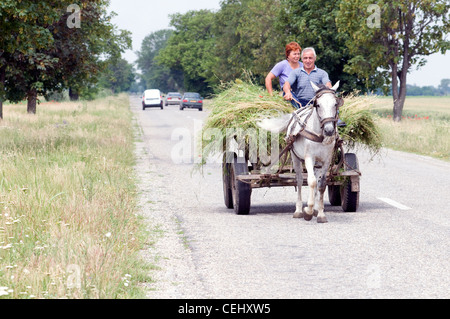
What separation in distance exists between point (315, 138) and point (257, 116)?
1.18m

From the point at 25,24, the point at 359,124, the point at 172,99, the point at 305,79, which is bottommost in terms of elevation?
the point at 172,99

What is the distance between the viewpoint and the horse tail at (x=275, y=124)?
1029 cm

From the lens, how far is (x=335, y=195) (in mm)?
11445

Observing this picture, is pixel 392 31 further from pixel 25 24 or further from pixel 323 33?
pixel 25 24

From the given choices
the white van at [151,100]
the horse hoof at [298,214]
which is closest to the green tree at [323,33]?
the white van at [151,100]

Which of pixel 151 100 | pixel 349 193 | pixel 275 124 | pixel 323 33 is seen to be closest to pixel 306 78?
pixel 275 124

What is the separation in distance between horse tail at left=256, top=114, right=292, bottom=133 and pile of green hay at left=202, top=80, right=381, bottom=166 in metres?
0.07

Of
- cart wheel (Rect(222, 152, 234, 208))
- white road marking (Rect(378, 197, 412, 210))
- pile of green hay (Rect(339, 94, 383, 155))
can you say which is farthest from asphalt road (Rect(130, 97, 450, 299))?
pile of green hay (Rect(339, 94, 383, 155))

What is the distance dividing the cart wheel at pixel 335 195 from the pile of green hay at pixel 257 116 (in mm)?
811

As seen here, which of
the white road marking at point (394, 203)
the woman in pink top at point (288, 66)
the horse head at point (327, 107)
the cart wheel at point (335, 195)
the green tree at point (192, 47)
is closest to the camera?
the horse head at point (327, 107)

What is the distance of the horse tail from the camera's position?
10.3 meters

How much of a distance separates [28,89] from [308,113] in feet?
70.7

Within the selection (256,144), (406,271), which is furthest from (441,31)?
(406,271)

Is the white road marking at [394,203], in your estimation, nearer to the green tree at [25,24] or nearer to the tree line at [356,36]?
the green tree at [25,24]
